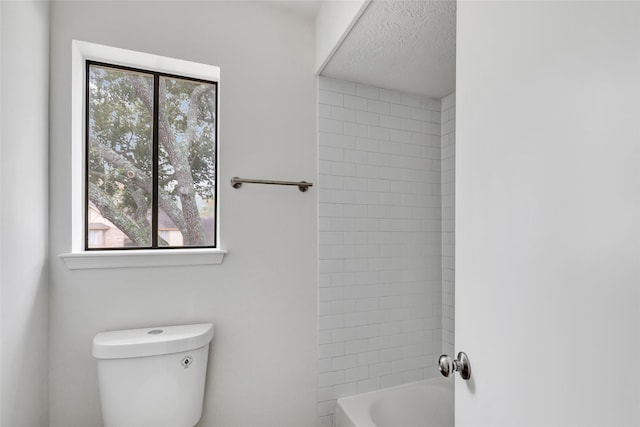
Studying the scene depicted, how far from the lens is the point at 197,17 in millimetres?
1561

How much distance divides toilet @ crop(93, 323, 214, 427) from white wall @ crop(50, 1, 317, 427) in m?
0.15

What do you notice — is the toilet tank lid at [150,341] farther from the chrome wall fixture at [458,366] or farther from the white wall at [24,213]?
the chrome wall fixture at [458,366]

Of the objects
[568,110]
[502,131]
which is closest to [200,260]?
[502,131]

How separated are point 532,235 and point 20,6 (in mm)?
1594

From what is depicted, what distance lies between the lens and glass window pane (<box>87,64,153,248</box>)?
157 cm

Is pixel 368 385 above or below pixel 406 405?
above

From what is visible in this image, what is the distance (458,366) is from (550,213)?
1.32 ft

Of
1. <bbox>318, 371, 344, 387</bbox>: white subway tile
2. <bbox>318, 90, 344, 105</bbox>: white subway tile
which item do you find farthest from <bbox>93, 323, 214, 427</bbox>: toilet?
<bbox>318, 90, 344, 105</bbox>: white subway tile

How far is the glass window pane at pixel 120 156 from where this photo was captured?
5.14 ft

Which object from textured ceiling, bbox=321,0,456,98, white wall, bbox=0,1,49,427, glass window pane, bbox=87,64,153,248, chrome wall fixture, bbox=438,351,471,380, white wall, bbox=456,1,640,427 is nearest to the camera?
white wall, bbox=456,1,640,427

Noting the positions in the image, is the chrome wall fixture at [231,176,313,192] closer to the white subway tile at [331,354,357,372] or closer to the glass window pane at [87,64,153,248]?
the glass window pane at [87,64,153,248]

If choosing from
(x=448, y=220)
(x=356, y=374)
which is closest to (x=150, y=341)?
(x=356, y=374)

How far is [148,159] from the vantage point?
5.42ft

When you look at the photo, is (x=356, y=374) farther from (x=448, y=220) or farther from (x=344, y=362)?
(x=448, y=220)
